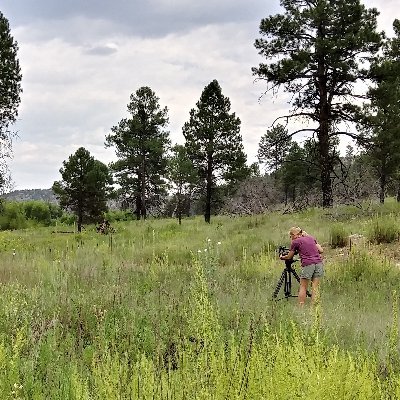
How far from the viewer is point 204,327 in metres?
2.15

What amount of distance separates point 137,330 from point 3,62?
66.4ft

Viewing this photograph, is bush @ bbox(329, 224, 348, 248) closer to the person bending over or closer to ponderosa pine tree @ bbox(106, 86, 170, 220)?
the person bending over

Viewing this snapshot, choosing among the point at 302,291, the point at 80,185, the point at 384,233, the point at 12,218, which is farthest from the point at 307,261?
the point at 12,218

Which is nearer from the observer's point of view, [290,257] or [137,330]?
[137,330]

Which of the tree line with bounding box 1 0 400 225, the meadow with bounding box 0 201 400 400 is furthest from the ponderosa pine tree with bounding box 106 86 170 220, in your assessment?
the meadow with bounding box 0 201 400 400

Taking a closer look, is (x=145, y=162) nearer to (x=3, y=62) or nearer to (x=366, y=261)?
(x=3, y=62)

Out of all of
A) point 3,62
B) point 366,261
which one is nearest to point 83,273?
point 366,261

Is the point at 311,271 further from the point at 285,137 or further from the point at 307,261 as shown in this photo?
the point at 285,137

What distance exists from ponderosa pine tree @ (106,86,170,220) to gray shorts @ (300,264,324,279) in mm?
32501

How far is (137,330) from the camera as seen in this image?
4.64m

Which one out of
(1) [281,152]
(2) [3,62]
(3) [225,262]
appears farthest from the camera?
(1) [281,152]

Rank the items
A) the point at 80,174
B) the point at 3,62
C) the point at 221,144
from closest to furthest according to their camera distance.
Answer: the point at 3,62, the point at 221,144, the point at 80,174

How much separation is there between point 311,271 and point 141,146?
33580 millimetres

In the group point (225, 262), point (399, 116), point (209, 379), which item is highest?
point (399, 116)
